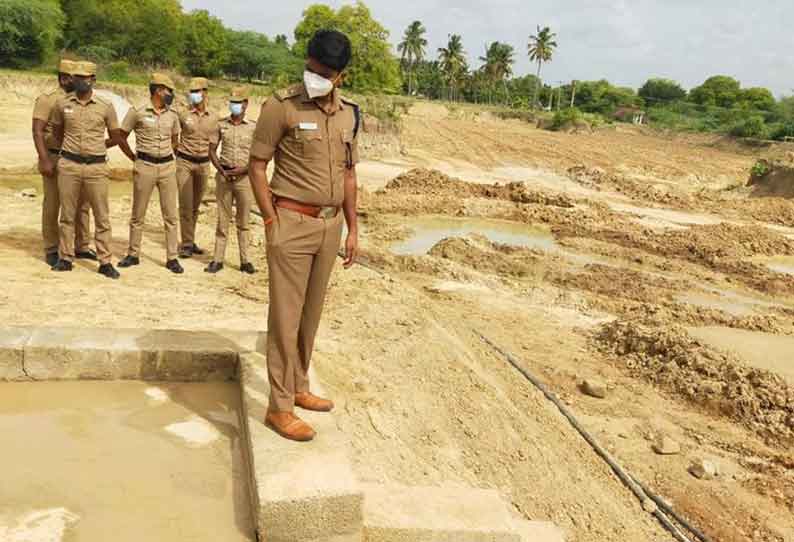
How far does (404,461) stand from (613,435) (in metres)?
2.15

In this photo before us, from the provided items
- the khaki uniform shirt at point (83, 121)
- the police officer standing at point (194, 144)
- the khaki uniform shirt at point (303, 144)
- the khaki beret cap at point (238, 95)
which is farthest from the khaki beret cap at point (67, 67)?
the khaki uniform shirt at point (303, 144)

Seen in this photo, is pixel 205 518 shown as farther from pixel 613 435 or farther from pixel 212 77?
pixel 212 77

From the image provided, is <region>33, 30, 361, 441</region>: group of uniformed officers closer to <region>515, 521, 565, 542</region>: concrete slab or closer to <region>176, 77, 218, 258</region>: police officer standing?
<region>176, 77, 218, 258</region>: police officer standing

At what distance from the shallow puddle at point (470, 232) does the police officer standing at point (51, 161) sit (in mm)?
5830

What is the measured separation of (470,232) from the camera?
44.5ft

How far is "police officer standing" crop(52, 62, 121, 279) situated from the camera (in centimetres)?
570

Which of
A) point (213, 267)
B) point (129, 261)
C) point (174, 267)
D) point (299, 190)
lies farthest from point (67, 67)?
point (299, 190)

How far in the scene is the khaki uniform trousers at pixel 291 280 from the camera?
112 inches

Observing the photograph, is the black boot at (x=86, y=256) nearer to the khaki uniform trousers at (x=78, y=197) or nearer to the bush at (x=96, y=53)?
the khaki uniform trousers at (x=78, y=197)

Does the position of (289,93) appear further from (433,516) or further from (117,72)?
(117,72)

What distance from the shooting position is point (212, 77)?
146 feet

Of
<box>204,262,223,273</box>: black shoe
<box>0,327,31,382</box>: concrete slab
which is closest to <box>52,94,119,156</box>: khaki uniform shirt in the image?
<box>204,262,223,273</box>: black shoe

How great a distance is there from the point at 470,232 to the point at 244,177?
7369mm

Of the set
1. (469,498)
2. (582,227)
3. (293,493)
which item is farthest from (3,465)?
(582,227)
